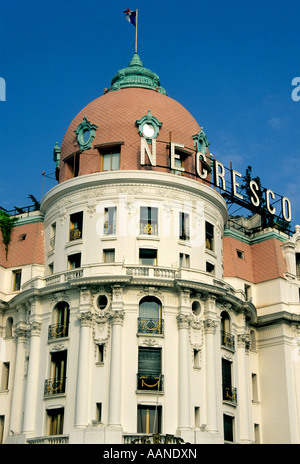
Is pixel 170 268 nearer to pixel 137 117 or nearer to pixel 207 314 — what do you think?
pixel 207 314

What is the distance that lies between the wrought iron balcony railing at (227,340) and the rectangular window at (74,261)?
45.7 feet

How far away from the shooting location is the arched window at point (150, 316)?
6303cm

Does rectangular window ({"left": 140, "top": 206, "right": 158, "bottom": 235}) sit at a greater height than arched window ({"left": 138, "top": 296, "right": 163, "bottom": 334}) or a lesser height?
greater

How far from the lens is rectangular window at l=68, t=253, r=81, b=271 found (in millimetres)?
67938

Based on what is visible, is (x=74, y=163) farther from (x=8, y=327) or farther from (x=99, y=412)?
(x=99, y=412)

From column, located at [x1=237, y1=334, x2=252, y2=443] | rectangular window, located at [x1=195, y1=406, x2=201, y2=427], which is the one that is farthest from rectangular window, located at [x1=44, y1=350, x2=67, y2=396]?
column, located at [x1=237, y1=334, x2=252, y2=443]

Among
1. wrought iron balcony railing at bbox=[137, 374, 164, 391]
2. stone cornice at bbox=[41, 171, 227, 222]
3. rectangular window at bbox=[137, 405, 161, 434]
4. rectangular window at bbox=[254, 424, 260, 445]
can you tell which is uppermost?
stone cornice at bbox=[41, 171, 227, 222]

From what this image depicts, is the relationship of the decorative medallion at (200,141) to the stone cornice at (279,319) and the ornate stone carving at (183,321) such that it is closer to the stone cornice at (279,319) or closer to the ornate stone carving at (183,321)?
the stone cornice at (279,319)

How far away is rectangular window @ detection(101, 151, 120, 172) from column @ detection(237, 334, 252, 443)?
62.5 ft

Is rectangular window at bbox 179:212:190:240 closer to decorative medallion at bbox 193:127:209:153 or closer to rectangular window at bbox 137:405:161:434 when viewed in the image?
decorative medallion at bbox 193:127:209:153

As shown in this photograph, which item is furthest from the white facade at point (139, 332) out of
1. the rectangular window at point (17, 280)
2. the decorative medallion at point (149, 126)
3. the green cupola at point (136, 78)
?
the green cupola at point (136, 78)

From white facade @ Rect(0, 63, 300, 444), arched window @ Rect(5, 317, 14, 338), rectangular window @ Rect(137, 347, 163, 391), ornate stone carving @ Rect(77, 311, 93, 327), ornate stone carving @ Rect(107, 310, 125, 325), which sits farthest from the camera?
arched window @ Rect(5, 317, 14, 338)

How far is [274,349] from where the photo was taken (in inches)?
2901
